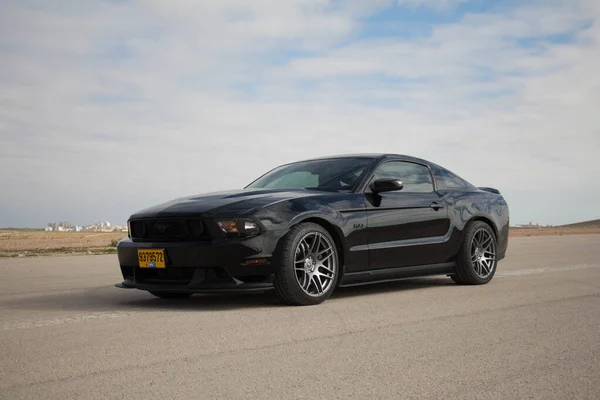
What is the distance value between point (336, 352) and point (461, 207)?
14.5 ft

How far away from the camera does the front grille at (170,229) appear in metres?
6.29

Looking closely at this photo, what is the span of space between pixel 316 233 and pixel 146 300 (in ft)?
6.06

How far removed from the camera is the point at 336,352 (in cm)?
423

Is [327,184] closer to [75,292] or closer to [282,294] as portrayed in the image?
[282,294]

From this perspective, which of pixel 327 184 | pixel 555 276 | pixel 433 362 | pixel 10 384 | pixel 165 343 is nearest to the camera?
pixel 10 384

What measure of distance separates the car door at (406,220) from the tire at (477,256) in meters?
0.32

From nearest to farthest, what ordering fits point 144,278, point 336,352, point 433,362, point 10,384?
1. point 10,384
2. point 433,362
3. point 336,352
4. point 144,278

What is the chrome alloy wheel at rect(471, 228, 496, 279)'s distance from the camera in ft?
27.5

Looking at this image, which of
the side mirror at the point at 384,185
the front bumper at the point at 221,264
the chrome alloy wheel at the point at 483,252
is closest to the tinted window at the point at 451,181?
the chrome alloy wheel at the point at 483,252

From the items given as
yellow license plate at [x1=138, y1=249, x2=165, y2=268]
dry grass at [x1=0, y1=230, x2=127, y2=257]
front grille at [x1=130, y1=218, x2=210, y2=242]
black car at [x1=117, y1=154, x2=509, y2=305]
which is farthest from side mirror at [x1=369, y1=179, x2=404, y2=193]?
dry grass at [x1=0, y1=230, x2=127, y2=257]

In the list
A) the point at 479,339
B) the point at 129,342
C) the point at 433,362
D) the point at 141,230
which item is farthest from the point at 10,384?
the point at 141,230

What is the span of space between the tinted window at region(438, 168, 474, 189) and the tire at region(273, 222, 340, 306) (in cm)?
223

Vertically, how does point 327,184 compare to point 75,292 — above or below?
above

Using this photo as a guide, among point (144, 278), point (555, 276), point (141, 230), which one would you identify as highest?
point (141, 230)
